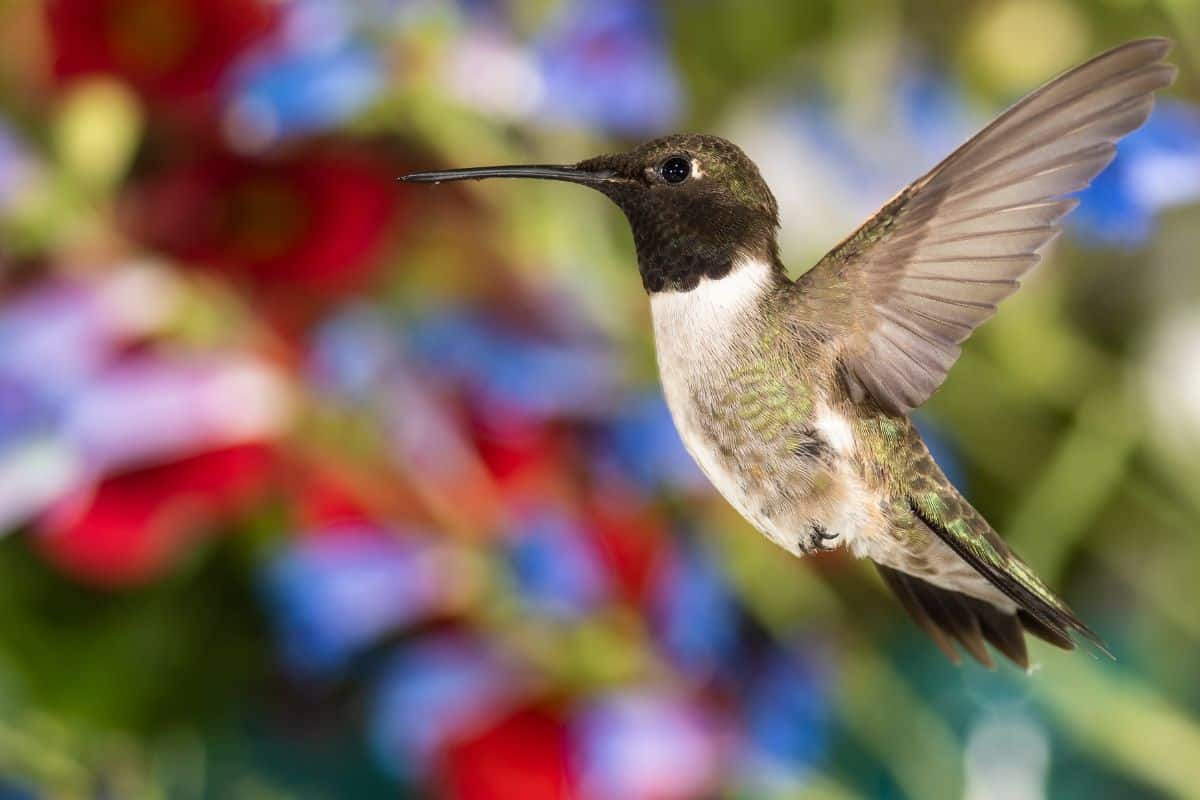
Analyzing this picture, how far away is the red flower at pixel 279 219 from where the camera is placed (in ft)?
1.11

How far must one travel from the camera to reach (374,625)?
1.16 ft

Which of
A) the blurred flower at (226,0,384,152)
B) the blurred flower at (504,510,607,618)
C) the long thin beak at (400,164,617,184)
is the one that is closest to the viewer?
the long thin beak at (400,164,617,184)

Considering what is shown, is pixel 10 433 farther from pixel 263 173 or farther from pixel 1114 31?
pixel 1114 31

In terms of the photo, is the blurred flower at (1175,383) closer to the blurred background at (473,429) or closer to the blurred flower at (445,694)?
the blurred background at (473,429)

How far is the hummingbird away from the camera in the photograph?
0.07 m

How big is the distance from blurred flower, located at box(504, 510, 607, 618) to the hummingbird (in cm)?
23

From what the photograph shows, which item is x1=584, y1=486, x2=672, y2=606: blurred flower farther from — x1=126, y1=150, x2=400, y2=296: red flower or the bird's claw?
the bird's claw

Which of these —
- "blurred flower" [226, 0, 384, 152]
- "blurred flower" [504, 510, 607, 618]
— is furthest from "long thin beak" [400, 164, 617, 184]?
"blurred flower" [504, 510, 607, 618]

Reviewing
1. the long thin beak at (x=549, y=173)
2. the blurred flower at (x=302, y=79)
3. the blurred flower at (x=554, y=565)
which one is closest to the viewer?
the long thin beak at (x=549, y=173)

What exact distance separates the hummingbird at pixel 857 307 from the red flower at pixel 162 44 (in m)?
0.28

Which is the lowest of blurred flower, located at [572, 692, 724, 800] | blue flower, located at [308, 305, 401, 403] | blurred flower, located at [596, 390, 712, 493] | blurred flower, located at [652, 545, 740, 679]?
blurred flower, located at [572, 692, 724, 800]

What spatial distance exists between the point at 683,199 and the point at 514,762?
0.30m

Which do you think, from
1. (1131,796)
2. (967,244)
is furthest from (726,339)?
(1131,796)

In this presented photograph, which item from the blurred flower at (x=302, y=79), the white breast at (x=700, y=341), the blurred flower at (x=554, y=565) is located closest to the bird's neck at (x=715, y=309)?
the white breast at (x=700, y=341)
